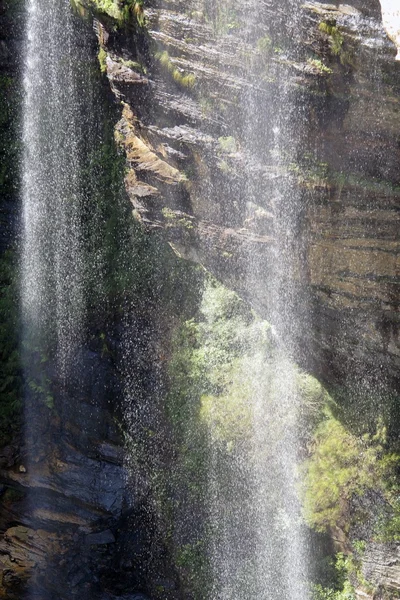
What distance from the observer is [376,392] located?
31.6ft

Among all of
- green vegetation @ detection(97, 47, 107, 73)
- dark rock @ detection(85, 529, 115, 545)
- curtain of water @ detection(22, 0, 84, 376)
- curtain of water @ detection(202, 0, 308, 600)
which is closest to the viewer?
curtain of water @ detection(202, 0, 308, 600)

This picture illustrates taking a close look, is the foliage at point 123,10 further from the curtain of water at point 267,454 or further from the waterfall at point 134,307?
the curtain of water at point 267,454

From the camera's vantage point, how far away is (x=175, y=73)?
29.4ft

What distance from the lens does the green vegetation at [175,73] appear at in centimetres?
888

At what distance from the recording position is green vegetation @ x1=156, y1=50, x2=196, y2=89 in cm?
888

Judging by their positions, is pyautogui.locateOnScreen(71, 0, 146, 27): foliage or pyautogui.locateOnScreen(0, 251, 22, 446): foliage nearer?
pyautogui.locateOnScreen(71, 0, 146, 27): foliage

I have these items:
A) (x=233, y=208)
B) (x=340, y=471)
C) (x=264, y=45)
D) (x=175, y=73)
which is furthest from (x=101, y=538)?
(x=264, y=45)

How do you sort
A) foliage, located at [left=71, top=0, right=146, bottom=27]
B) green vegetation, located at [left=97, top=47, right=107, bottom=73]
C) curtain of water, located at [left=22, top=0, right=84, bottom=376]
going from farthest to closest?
1. curtain of water, located at [left=22, top=0, right=84, bottom=376]
2. green vegetation, located at [left=97, top=47, right=107, bottom=73]
3. foliage, located at [left=71, top=0, right=146, bottom=27]

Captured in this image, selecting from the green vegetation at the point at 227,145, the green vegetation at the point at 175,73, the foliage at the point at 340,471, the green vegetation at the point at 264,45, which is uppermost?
the green vegetation at the point at 264,45

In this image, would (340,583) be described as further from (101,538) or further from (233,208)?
(233,208)

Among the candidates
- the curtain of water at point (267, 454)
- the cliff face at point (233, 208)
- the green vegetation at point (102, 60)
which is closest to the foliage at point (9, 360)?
the cliff face at point (233, 208)

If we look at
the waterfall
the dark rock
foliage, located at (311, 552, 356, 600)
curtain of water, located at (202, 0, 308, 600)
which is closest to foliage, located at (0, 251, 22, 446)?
the waterfall

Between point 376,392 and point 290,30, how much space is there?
487 centimetres

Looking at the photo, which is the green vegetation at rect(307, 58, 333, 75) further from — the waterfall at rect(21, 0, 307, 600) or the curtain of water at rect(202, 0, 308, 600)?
the curtain of water at rect(202, 0, 308, 600)
